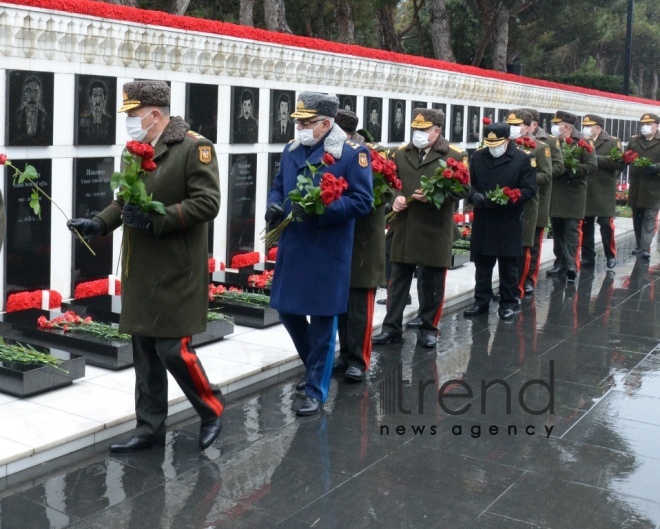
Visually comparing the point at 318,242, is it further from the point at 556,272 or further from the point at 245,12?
the point at 245,12

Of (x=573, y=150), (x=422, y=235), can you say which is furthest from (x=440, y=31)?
(x=422, y=235)

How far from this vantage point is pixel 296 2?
2852 centimetres

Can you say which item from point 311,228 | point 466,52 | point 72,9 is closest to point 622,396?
point 311,228

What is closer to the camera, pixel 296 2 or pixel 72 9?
pixel 72 9

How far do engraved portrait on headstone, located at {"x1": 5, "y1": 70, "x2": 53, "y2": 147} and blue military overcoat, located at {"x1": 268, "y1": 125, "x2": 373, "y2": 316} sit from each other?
100 inches

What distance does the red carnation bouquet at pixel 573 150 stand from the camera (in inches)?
444

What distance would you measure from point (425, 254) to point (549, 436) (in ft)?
7.77

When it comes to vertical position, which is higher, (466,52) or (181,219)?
(466,52)

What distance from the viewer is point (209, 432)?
Answer: 17.0ft

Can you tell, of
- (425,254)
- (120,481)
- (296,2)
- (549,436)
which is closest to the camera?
(120,481)

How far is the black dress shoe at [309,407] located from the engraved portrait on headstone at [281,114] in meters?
4.80

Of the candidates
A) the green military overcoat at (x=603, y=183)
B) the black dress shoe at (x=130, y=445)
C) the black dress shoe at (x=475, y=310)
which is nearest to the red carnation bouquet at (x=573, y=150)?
the green military overcoat at (x=603, y=183)

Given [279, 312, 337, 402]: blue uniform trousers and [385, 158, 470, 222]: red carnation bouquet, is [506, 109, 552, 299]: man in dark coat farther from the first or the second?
[279, 312, 337, 402]: blue uniform trousers

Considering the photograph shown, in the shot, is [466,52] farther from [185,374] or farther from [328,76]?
[185,374]
